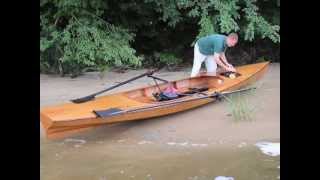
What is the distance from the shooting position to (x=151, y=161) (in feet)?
22.6

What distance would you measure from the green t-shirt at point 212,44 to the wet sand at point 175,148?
105 cm

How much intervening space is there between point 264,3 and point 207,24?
2184 millimetres

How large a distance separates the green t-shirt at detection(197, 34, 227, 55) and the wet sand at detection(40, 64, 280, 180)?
1.05 meters

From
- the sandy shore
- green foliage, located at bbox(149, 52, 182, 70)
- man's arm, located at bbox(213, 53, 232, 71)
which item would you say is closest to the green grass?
the sandy shore

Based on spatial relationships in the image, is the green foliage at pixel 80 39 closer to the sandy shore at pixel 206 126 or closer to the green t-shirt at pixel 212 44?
the sandy shore at pixel 206 126

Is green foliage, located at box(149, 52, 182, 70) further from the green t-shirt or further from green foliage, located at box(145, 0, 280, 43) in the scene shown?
the green t-shirt

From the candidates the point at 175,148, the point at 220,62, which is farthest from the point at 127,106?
the point at 220,62

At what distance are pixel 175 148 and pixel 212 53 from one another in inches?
131

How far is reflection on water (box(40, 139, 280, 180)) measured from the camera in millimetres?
6412

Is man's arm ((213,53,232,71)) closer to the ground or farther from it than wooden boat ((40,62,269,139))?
farther from it

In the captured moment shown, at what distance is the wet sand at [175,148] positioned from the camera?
21.4 ft

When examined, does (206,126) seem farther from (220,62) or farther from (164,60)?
(164,60)
